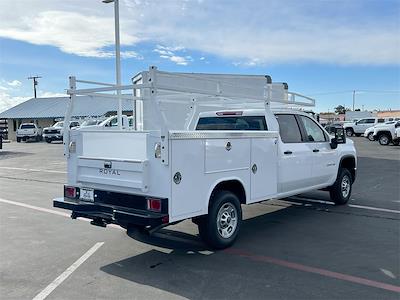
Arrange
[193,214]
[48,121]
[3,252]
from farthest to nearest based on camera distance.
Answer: [48,121] → [3,252] → [193,214]

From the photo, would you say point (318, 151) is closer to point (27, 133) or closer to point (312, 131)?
point (312, 131)

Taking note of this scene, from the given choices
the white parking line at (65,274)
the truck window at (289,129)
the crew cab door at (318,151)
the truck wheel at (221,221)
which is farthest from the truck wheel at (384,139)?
the white parking line at (65,274)

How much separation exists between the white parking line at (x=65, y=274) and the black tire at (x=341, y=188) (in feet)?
16.1

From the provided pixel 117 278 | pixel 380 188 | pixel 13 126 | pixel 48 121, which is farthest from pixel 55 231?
pixel 13 126

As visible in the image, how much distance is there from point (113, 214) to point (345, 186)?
5588mm

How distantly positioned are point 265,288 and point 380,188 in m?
7.64

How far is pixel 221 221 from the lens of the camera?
19.0 ft

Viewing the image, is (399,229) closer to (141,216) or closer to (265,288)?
(265,288)

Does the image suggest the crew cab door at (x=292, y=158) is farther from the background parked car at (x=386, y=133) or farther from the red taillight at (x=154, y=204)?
the background parked car at (x=386, y=133)

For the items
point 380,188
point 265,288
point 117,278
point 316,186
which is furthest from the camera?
point 380,188

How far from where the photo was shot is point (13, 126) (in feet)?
182

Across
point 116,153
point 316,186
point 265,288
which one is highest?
point 116,153

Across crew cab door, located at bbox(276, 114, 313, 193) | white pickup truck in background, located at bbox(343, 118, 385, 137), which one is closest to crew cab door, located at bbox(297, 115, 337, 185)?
crew cab door, located at bbox(276, 114, 313, 193)

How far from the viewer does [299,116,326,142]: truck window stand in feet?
25.9
